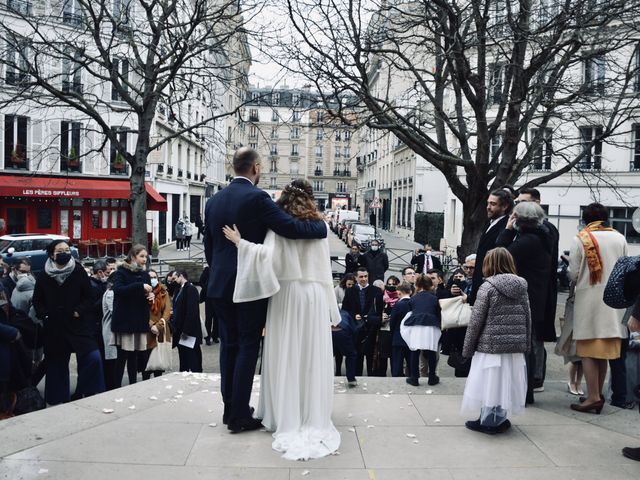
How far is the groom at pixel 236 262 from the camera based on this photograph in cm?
426

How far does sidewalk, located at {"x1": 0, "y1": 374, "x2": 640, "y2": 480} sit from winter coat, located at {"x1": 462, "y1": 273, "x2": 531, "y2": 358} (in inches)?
28.2

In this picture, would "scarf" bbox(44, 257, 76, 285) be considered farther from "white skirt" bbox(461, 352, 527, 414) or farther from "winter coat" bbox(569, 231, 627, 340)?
"winter coat" bbox(569, 231, 627, 340)

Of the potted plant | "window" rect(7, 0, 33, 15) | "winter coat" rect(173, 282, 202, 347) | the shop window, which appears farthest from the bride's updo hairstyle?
the potted plant

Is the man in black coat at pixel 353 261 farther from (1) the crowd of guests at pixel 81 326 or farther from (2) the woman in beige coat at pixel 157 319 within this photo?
(2) the woman in beige coat at pixel 157 319

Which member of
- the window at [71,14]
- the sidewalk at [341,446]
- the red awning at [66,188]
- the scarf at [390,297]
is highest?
the window at [71,14]

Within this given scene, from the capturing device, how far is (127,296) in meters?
7.30

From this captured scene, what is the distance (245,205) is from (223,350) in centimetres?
114

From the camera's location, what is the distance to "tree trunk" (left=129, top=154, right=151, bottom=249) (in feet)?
52.4

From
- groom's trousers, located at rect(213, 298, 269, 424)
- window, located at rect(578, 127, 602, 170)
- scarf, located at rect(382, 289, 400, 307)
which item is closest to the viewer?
groom's trousers, located at rect(213, 298, 269, 424)

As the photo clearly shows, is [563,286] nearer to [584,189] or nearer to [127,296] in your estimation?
[584,189]

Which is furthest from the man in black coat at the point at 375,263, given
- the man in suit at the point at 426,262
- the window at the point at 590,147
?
the window at the point at 590,147

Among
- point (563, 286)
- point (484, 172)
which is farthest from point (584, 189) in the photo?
point (484, 172)

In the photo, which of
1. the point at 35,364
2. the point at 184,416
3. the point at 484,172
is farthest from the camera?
the point at 484,172

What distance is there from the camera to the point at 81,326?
21.2 feet
